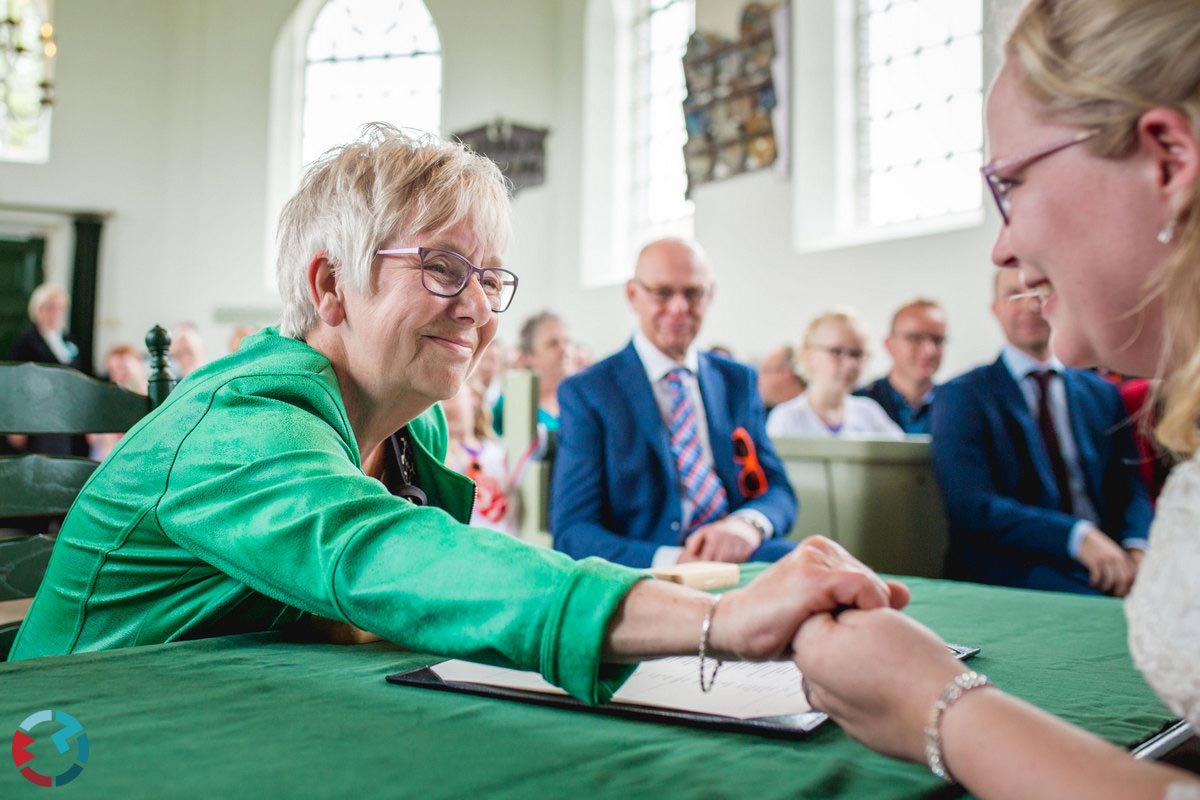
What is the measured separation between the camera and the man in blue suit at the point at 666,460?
3.02 meters

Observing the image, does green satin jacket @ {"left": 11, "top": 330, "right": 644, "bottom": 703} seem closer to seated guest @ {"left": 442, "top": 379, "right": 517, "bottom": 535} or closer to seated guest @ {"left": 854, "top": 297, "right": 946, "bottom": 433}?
seated guest @ {"left": 442, "top": 379, "right": 517, "bottom": 535}

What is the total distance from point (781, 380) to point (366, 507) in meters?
5.88

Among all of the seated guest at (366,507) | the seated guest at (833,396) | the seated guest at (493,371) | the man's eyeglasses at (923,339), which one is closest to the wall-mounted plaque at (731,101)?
the seated guest at (493,371)

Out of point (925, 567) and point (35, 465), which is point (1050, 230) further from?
point (925, 567)

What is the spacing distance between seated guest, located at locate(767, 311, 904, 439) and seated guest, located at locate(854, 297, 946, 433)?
1.16 ft

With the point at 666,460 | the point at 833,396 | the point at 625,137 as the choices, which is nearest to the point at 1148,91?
the point at 666,460

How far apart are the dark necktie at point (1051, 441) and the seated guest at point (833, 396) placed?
1573mm

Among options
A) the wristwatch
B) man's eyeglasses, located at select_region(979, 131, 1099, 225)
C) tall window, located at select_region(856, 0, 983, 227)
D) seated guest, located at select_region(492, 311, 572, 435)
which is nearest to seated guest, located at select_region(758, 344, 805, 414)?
seated guest, located at select_region(492, 311, 572, 435)

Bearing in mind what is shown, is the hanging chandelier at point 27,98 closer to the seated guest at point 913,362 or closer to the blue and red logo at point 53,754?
the seated guest at point 913,362

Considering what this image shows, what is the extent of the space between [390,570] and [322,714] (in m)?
0.14

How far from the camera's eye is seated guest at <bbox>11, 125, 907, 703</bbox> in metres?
0.91

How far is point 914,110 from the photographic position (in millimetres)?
8320

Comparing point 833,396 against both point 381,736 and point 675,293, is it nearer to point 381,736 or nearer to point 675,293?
point 675,293

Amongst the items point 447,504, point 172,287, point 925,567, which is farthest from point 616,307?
point 447,504
